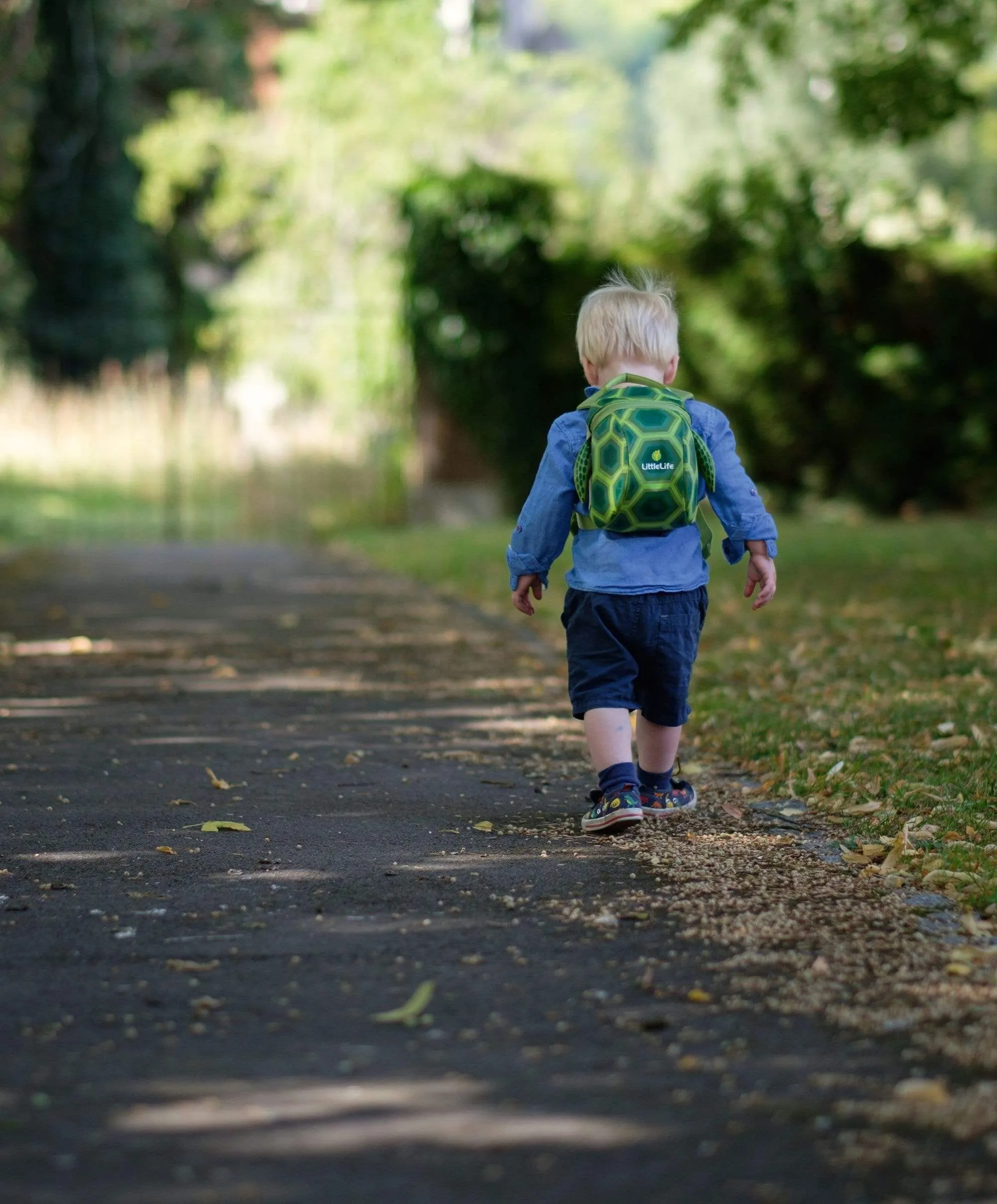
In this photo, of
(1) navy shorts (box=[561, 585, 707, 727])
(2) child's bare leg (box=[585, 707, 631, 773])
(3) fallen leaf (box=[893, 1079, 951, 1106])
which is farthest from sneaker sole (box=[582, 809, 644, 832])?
(3) fallen leaf (box=[893, 1079, 951, 1106])

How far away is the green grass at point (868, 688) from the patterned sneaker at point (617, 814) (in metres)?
0.57

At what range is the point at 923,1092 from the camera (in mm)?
2672

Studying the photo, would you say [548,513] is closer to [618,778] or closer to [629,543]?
[629,543]

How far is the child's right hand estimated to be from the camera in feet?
15.6

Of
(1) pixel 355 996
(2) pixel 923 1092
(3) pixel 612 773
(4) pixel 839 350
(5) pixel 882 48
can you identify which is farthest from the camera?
(4) pixel 839 350

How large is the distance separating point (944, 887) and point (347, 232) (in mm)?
22349

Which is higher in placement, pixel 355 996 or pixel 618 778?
pixel 618 778

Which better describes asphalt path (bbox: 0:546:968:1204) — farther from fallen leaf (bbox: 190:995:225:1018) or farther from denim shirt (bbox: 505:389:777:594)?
denim shirt (bbox: 505:389:777:594)

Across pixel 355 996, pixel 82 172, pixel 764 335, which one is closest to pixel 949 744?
pixel 355 996

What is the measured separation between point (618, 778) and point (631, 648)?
38 centimetres

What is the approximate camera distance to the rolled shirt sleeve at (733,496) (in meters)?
4.73

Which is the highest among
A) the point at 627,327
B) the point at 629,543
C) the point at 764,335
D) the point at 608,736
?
the point at 764,335

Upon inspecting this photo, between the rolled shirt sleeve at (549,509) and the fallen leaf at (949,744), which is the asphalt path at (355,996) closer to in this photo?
the rolled shirt sleeve at (549,509)

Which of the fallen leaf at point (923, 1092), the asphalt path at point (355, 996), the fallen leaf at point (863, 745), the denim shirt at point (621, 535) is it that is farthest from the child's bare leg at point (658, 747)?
the fallen leaf at point (923, 1092)
